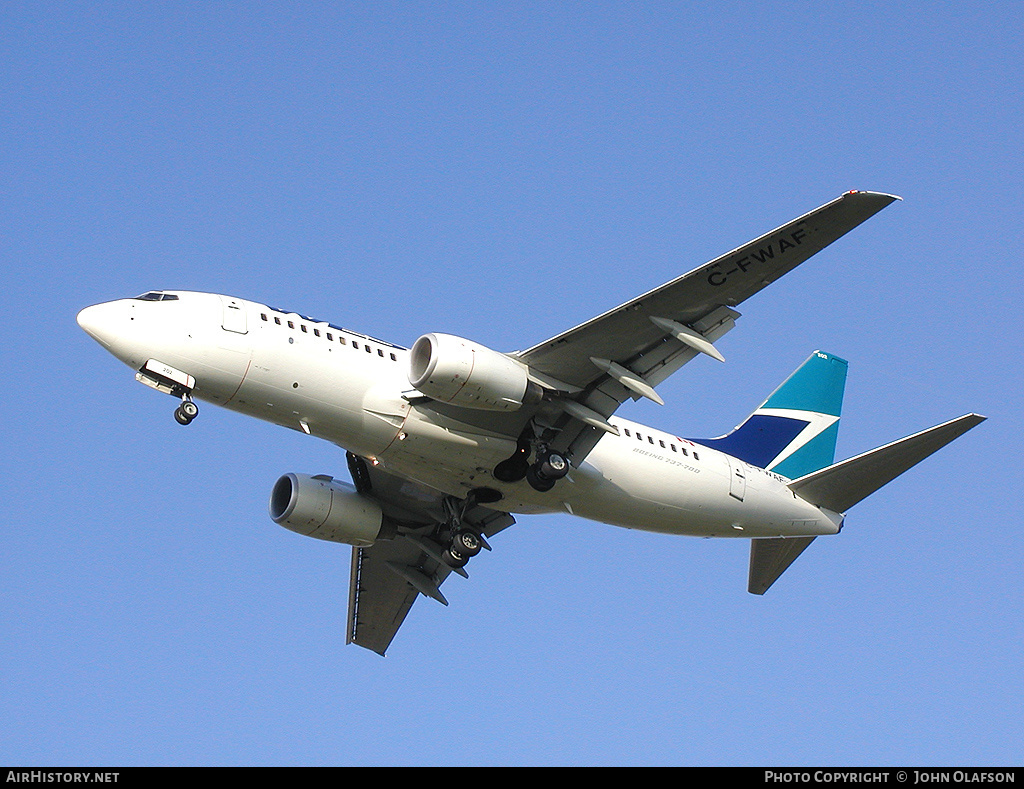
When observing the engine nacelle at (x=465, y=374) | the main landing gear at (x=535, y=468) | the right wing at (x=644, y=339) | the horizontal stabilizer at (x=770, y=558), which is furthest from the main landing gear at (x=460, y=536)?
the horizontal stabilizer at (x=770, y=558)

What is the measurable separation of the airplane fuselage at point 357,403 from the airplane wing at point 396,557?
3199 mm

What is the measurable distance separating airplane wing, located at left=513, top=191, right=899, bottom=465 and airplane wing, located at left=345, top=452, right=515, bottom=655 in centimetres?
559

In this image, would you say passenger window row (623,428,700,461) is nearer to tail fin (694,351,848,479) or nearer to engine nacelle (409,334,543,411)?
tail fin (694,351,848,479)

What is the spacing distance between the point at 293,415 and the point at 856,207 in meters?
13.7

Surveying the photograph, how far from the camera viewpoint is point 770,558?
3484 centimetres

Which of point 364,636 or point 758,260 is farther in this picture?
point 364,636

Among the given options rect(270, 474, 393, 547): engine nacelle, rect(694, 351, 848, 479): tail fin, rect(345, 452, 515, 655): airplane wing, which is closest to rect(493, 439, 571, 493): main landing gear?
rect(345, 452, 515, 655): airplane wing

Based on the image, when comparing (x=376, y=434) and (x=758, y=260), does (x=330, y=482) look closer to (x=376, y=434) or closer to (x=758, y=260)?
(x=376, y=434)

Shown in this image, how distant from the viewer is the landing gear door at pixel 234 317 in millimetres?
28188

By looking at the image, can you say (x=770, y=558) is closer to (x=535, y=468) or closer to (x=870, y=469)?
(x=870, y=469)

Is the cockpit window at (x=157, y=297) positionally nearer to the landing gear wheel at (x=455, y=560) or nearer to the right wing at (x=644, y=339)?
the right wing at (x=644, y=339)

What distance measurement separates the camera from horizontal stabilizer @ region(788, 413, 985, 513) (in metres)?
30.0
